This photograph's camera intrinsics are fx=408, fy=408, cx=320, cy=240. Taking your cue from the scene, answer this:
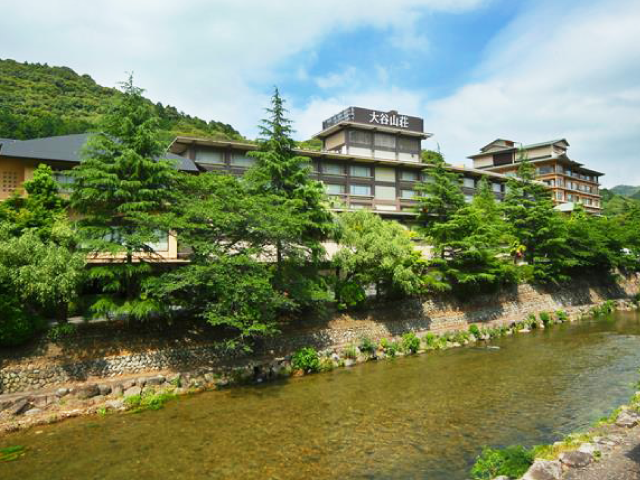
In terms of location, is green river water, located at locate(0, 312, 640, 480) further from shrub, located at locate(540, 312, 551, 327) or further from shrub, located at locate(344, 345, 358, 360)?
shrub, located at locate(540, 312, 551, 327)

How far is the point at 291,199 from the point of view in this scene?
21953 mm

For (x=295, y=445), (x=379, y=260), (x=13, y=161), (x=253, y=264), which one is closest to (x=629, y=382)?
(x=379, y=260)

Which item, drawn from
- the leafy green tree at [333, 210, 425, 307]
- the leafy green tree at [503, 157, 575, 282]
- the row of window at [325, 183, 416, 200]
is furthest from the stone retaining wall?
the row of window at [325, 183, 416, 200]

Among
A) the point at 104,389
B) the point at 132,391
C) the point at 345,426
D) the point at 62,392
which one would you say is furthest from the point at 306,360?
the point at 62,392

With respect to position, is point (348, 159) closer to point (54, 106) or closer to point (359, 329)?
point (359, 329)

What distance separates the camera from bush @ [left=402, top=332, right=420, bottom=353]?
24.0m

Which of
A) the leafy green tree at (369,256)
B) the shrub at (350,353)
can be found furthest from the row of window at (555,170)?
the shrub at (350,353)

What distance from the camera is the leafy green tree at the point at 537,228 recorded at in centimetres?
3700

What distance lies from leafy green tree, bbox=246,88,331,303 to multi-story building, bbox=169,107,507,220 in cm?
1445

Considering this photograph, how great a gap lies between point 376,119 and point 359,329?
101 ft

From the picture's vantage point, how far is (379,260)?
78.7 feet

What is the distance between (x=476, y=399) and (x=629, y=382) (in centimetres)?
683

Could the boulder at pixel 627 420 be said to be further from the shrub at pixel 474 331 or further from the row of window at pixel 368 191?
the row of window at pixel 368 191

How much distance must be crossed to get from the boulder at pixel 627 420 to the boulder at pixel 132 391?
1616cm
